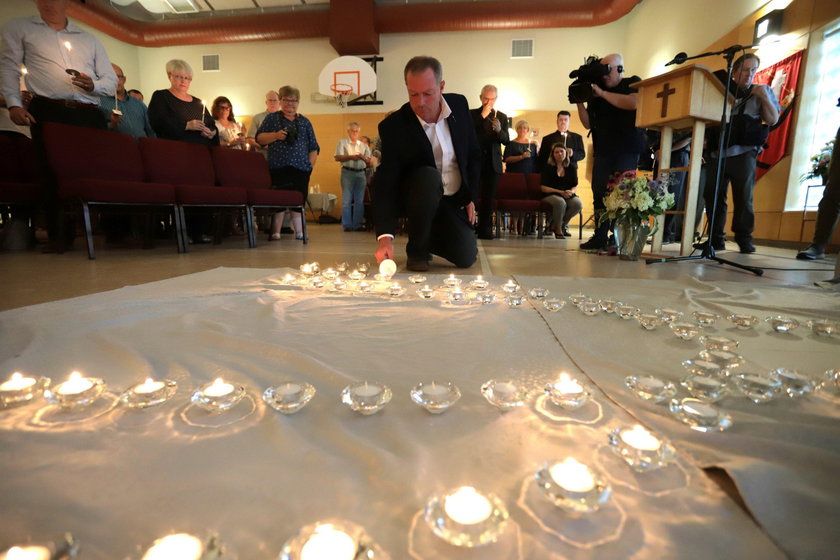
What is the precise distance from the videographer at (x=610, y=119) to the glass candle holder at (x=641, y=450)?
9.67ft

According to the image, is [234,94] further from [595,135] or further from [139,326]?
[139,326]

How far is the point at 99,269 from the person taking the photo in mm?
2238

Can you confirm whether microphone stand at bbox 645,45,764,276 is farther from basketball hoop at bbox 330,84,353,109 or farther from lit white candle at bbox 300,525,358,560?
basketball hoop at bbox 330,84,353,109

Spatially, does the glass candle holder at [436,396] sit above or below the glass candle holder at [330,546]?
below

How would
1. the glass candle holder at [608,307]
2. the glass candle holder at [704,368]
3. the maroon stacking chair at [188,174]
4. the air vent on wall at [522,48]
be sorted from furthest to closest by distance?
the air vent on wall at [522,48], the maroon stacking chair at [188,174], the glass candle holder at [608,307], the glass candle holder at [704,368]

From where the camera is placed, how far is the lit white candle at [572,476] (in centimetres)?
44

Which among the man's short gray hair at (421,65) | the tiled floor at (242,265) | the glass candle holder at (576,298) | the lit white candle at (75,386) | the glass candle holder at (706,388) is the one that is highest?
the man's short gray hair at (421,65)

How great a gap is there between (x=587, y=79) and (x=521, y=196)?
2.57 metres

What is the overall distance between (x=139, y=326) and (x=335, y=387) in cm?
74

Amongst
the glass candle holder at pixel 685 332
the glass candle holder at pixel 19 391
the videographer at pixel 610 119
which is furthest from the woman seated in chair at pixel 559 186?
the glass candle holder at pixel 19 391

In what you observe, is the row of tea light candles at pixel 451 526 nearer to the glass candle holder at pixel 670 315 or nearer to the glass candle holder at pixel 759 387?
the glass candle holder at pixel 759 387

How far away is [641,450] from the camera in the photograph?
1.68 feet

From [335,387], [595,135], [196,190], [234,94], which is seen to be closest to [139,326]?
[335,387]

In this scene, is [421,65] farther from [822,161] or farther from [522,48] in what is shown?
[522,48]
